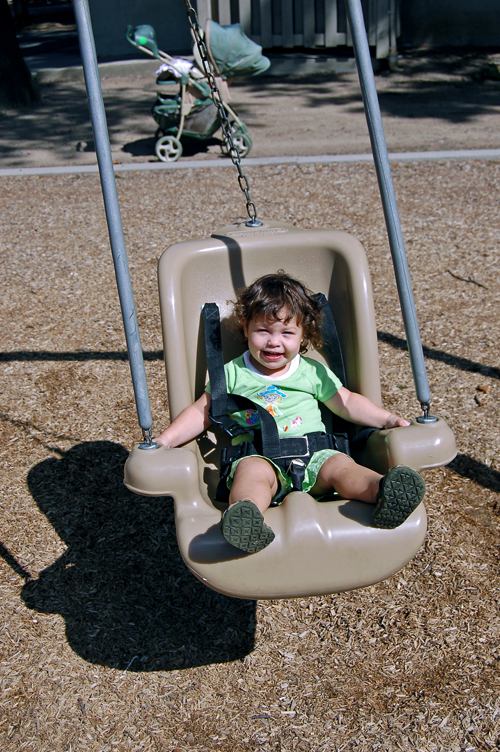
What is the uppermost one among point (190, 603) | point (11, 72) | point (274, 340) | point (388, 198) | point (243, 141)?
point (388, 198)

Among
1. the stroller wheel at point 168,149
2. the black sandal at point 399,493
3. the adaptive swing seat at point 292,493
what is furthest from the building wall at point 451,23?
the black sandal at point 399,493

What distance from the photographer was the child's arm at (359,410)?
8.25 feet

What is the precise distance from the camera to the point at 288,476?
2.39 meters

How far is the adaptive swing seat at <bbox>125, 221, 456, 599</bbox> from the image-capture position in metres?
1.97

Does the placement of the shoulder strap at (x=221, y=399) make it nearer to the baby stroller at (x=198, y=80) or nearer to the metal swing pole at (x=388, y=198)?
the metal swing pole at (x=388, y=198)

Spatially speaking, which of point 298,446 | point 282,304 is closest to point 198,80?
point 282,304

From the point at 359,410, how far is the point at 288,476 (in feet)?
1.26

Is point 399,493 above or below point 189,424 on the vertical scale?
above

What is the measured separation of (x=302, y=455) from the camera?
7.95ft

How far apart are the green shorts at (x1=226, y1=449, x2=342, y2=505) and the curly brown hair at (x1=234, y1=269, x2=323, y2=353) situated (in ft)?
1.61

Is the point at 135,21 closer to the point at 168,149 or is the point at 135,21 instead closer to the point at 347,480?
the point at 168,149

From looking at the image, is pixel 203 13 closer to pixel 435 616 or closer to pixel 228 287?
pixel 228 287

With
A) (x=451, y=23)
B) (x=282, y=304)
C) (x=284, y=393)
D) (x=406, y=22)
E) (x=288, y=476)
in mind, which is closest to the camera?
(x=288, y=476)

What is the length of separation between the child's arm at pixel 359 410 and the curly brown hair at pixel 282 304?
229mm
